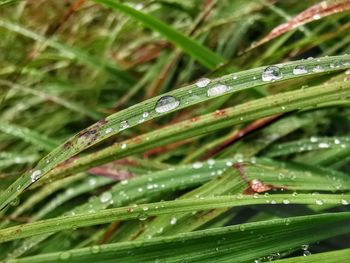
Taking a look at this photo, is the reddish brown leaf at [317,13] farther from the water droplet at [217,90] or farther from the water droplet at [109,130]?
the water droplet at [109,130]

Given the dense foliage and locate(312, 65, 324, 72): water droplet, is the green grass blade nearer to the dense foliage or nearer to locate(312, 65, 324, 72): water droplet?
the dense foliage

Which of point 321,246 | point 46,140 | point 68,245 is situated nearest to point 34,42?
point 46,140

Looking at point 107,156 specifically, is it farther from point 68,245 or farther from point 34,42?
point 34,42

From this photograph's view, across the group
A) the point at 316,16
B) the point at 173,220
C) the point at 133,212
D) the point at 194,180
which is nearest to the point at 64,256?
the point at 133,212

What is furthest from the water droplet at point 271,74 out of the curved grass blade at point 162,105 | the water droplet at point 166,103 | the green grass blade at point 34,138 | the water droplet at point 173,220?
the green grass blade at point 34,138

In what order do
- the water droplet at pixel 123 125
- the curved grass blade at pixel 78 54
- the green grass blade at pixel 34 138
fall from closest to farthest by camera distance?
the water droplet at pixel 123 125
the green grass blade at pixel 34 138
the curved grass blade at pixel 78 54

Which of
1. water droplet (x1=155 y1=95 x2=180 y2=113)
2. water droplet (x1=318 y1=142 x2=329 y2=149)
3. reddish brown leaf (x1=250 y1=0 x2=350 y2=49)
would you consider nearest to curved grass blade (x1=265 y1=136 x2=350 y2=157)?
water droplet (x1=318 y1=142 x2=329 y2=149)

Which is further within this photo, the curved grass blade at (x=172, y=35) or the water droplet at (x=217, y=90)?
the curved grass blade at (x=172, y=35)
